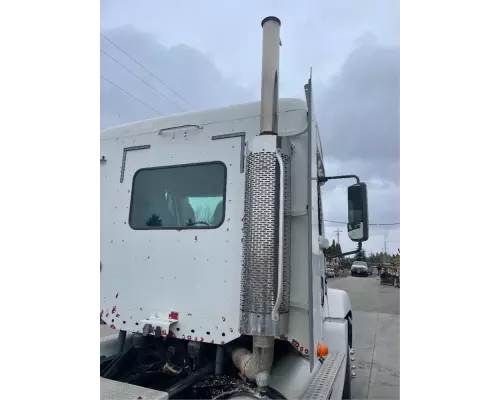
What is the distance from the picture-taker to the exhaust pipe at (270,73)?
1.83 m

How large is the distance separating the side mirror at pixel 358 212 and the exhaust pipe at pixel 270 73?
83 centimetres

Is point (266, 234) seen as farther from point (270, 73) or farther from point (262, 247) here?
point (270, 73)

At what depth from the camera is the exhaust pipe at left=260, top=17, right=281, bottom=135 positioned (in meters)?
1.83

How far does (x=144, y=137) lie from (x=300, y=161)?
1.16m

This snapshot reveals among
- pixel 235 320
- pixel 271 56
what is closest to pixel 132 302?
pixel 235 320

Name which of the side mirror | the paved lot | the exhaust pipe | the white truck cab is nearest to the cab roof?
the white truck cab

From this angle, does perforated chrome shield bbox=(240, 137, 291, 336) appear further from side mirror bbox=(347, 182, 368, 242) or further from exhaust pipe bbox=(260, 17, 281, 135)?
side mirror bbox=(347, 182, 368, 242)

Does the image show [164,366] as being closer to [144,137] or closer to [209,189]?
[209,189]

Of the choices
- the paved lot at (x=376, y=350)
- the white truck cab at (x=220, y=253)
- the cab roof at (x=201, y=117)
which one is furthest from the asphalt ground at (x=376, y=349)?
the cab roof at (x=201, y=117)

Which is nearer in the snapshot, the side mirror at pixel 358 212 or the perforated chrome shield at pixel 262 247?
the perforated chrome shield at pixel 262 247

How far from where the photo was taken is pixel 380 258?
86.5 inches

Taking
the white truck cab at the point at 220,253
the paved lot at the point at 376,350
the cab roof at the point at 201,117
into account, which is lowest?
the paved lot at the point at 376,350

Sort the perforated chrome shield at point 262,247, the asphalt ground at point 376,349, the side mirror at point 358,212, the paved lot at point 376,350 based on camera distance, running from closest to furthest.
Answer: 1. the perforated chrome shield at point 262,247
2. the side mirror at point 358,212
3. the asphalt ground at point 376,349
4. the paved lot at point 376,350

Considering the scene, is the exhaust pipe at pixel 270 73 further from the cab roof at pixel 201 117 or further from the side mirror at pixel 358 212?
the side mirror at pixel 358 212
